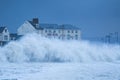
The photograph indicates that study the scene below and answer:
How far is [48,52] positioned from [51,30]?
168 feet

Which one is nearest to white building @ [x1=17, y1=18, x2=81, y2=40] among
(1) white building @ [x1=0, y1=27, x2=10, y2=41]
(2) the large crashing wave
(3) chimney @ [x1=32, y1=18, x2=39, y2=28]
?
(3) chimney @ [x1=32, y1=18, x2=39, y2=28]

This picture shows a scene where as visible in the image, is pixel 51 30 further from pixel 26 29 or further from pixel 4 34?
pixel 4 34

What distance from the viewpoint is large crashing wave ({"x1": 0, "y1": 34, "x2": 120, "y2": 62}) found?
29.2 m

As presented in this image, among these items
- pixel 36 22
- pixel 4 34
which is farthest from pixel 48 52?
pixel 36 22

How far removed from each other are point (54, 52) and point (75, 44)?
357 centimetres

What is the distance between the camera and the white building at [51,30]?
78875mm

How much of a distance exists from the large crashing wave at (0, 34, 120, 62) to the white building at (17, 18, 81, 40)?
4517 cm

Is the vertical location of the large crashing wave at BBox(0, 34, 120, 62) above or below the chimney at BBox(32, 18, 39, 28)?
below

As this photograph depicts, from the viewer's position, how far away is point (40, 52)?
3081cm

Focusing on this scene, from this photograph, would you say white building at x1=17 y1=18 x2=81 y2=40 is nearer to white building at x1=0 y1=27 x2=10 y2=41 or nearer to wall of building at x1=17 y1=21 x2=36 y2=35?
wall of building at x1=17 y1=21 x2=36 y2=35

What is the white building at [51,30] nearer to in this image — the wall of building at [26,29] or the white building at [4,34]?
the wall of building at [26,29]

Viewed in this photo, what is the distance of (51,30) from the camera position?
269 ft

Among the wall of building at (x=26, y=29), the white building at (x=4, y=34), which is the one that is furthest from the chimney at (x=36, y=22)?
the white building at (x=4, y=34)

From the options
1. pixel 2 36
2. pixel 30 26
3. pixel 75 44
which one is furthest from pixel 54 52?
pixel 30 26
